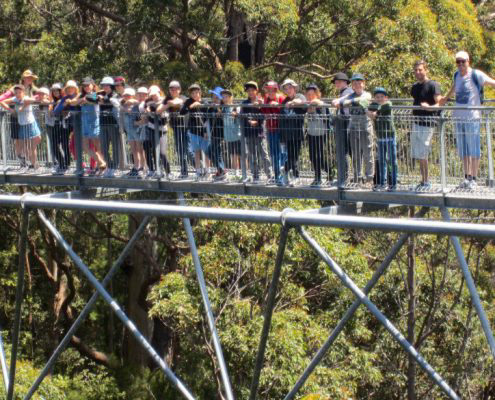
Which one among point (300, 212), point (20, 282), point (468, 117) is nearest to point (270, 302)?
point (300, 212)

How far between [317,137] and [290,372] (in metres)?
6.92

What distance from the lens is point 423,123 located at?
37.7 feet

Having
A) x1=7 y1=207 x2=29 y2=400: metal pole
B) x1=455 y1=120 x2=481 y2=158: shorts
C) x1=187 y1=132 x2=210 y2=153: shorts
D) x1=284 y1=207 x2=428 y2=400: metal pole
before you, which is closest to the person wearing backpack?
x1=455 y1=120 x2=481 y2=158: shorts

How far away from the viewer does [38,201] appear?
38.8 feet

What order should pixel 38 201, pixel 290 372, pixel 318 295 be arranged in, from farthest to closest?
→ pixel 318 295 < pixel 290 372 < pixel 38 201

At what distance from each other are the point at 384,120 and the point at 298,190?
1.42m

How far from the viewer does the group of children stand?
1183 centimetres

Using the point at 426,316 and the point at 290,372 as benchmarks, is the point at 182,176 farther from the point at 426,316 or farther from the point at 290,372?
the point at 426,316

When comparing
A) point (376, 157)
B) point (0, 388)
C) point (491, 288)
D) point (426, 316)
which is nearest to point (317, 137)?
point (376, 157)

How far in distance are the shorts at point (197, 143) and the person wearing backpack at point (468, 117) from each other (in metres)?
3.21

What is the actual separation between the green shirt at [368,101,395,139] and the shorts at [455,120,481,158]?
731 mm

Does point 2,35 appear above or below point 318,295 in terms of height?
above

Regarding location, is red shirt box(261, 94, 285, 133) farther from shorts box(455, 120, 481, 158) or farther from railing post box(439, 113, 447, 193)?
shorts box(455, 120, 481, 158)

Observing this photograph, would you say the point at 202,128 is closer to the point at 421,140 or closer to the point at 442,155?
the point at 421,140
